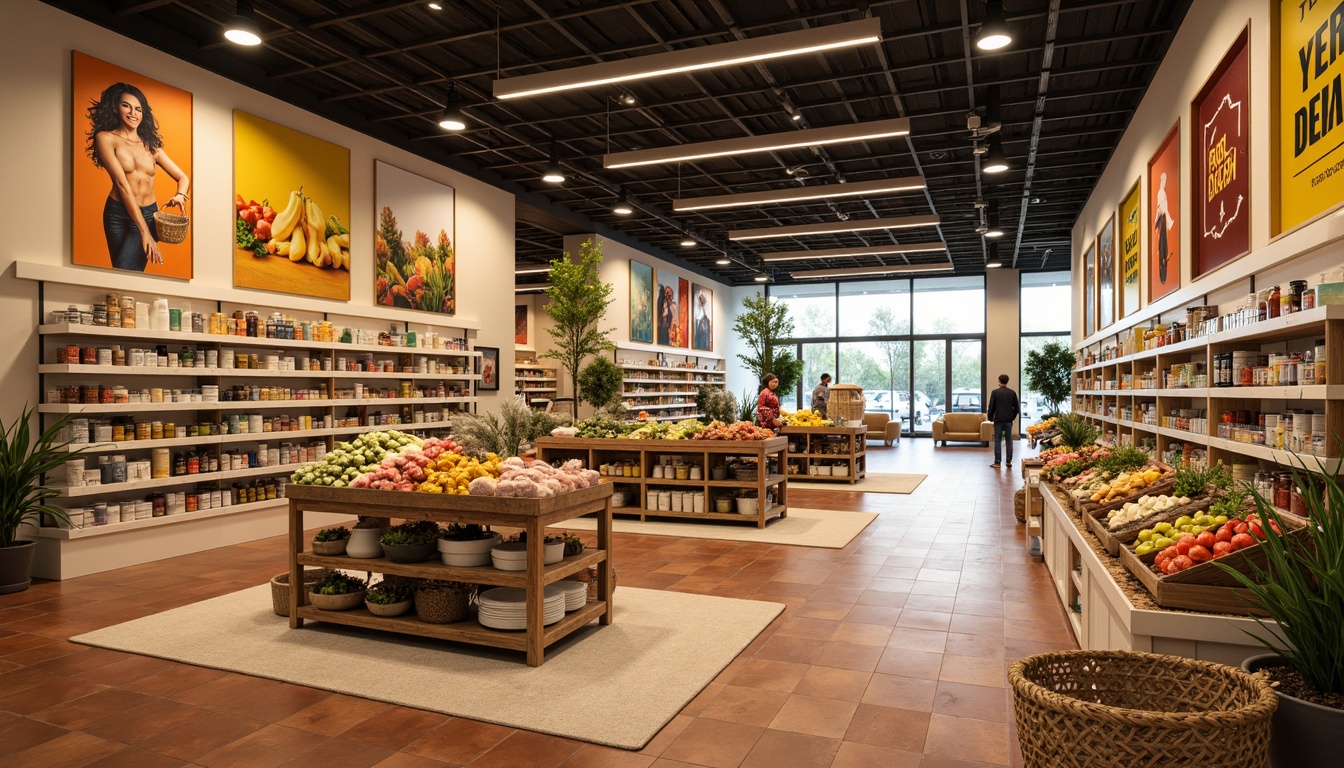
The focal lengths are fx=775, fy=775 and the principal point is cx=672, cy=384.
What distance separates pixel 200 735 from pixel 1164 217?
8.27 meters

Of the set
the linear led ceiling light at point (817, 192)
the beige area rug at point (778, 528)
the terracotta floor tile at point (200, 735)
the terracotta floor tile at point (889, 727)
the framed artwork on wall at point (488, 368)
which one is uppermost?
the linear led ceiling light at point (817, 192)

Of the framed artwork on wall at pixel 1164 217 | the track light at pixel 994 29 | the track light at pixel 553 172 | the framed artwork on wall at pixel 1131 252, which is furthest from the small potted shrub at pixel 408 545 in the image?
the framed artwork on wall at pixel 1131 252

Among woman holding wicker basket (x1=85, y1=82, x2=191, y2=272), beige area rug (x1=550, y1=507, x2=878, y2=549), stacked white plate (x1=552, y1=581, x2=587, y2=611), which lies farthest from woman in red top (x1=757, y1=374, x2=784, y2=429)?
woman holding wicker basket (x1=85, y1=82, x2=191, y2=272)

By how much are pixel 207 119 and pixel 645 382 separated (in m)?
10.9

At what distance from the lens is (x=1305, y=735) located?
1.99 m

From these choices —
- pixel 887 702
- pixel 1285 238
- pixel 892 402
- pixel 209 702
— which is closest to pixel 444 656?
pixel 209 702

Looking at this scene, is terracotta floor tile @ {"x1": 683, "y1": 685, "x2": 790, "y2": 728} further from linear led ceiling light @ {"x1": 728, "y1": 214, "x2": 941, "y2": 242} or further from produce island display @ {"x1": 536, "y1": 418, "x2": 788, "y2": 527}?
linear led ceiling light @ {"x1": 728, "y1": 214, "x2": 941, "y2": 242}

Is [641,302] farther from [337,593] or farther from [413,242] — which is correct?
[337,593]

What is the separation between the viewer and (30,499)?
5.66 meters

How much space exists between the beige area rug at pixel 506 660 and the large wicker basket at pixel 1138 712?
1529 millimetres

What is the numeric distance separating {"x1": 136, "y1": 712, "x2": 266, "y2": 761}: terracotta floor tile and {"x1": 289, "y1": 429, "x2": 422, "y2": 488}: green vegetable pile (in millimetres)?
1513

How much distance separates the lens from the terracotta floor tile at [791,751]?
112 inches

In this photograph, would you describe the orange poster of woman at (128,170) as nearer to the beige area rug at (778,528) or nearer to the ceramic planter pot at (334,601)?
the ceramic planter pot at (334,601)

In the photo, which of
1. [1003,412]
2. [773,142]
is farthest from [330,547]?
[1003,412]
